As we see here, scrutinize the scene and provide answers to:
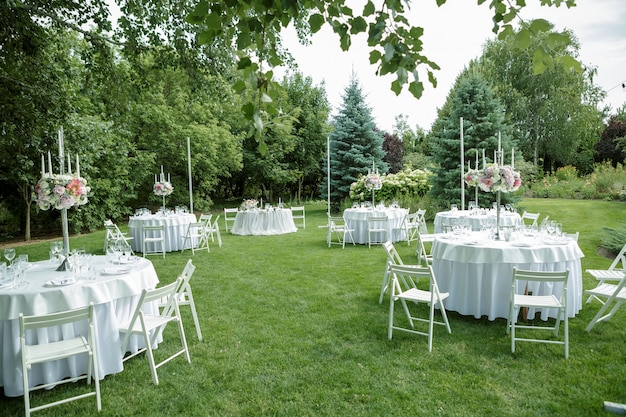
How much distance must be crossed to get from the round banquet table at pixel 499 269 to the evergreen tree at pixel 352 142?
14.9m

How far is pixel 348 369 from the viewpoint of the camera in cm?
405

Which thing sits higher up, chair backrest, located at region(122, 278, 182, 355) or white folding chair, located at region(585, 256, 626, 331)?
chair backrest, located at region(122, 278, 182, 355)

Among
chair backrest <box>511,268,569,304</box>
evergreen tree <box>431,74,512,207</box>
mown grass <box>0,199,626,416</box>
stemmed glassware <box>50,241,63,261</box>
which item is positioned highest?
evergreen tree <box>431,74,512,207</box>

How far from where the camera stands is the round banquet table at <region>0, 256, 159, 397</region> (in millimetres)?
3623

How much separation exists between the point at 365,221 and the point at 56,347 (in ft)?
29.1

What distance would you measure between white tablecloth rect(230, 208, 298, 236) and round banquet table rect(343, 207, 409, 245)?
2891 millimetres

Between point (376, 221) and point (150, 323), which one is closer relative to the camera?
point (150, 323)

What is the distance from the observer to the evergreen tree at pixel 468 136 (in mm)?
15203

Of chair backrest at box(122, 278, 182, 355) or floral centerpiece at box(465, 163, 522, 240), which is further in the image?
floral centerpiece at box(465, 163, 522, 240)

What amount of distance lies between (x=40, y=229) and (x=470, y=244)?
17.0 metres

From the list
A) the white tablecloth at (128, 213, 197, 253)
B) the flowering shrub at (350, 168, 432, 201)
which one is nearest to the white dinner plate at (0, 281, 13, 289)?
the white tablecloth at (128, 213, 197, 253)

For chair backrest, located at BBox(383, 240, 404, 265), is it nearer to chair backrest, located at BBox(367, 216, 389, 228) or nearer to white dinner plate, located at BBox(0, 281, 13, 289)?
white dinner plate, located at BBox(0, 281, 13, 289)

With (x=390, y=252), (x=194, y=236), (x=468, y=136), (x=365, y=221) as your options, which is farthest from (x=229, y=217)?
(x=390, y=252)

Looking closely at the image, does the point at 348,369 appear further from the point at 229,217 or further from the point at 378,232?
the point at 229,217
